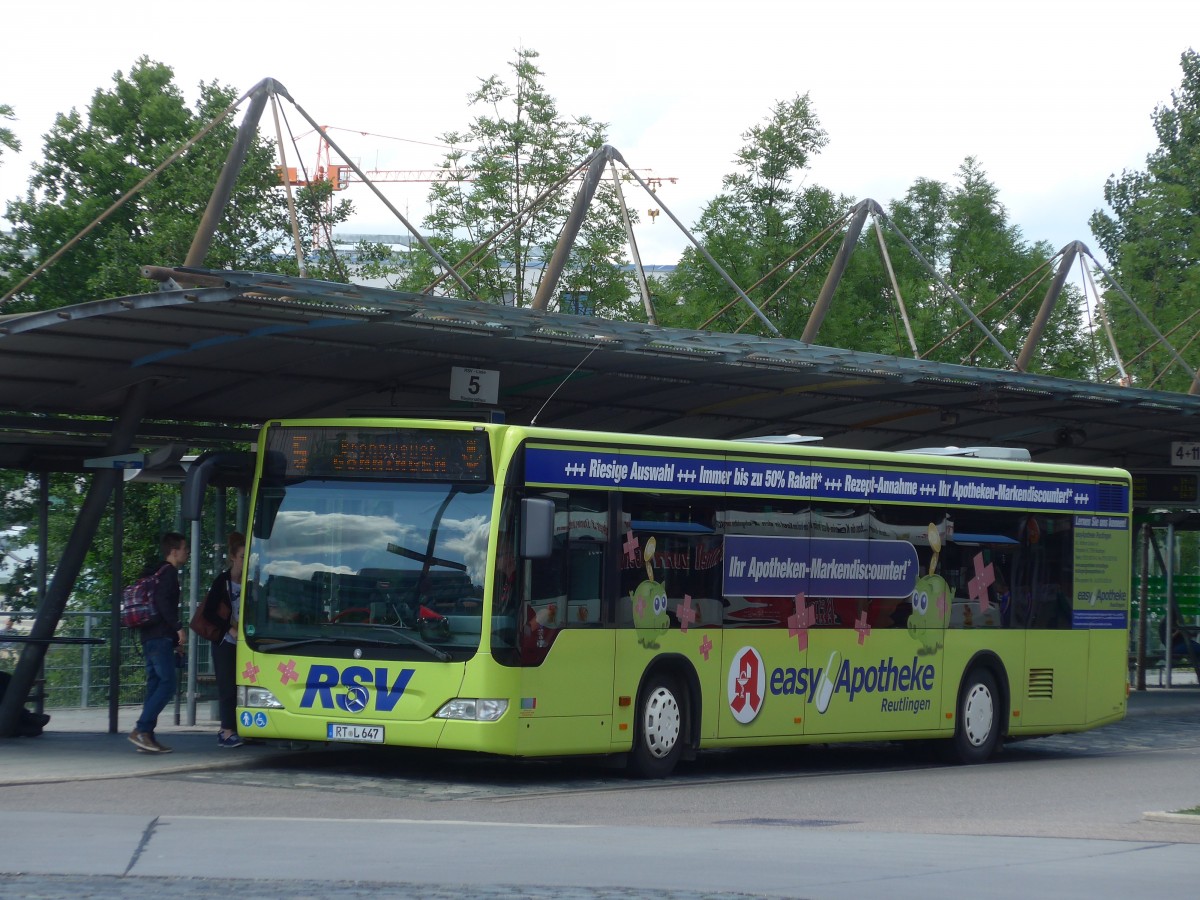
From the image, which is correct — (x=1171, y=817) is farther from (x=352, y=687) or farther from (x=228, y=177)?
(x=228, y=177)

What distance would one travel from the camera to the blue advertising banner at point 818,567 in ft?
49.4

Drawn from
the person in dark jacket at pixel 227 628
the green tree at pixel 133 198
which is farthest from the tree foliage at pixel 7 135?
the person in dark jacket at pixel 227 628

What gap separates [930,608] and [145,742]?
7188 millimetres

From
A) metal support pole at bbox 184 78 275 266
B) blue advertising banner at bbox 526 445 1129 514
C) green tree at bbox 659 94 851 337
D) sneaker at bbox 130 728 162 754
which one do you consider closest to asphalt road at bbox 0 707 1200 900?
sneaker at bbox 130 728 162 754

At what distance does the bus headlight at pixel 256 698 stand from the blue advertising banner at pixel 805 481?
2605mm

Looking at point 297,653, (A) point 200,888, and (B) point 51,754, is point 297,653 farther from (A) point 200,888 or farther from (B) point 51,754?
(A) point 200,888

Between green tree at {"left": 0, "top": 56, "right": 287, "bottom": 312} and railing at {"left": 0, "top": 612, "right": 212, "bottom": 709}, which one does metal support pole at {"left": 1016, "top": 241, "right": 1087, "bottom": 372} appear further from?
green tree at {"left": 0, "top": 56, "right": 287, "bottom": 312}

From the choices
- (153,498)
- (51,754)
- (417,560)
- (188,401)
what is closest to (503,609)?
(417,560)

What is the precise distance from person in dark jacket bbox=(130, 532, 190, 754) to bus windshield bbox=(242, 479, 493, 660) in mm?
1069

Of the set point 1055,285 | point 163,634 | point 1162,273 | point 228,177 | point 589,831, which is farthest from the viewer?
point 1162,273

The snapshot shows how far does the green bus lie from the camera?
13.2 metres

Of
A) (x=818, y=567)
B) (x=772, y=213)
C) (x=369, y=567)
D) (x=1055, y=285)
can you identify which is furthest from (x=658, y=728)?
(x=772, y=213)

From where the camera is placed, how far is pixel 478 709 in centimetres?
1299

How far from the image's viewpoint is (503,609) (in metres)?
13.1
